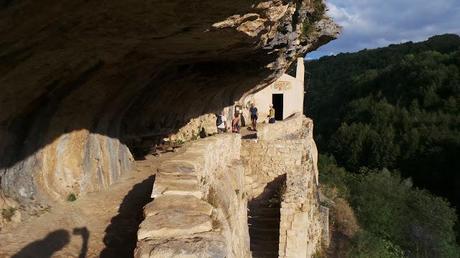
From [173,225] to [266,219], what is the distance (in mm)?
8279

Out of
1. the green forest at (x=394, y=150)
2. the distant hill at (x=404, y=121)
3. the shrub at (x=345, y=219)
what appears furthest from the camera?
the distant hill at (x=404, y=121)

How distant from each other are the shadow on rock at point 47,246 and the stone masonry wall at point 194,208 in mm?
1312

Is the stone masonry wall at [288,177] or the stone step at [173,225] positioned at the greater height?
the stone step at [173,225]

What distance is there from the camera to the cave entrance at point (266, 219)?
1242 cm

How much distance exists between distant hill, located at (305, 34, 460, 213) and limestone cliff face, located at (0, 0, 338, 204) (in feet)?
113

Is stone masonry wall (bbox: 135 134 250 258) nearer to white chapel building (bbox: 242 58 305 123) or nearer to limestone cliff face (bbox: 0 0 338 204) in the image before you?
limestone cliff face (bbox: 0 0 338 204)

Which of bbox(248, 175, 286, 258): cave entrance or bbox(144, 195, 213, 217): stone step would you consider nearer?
bbox(144, 195, 213, 217): stone step

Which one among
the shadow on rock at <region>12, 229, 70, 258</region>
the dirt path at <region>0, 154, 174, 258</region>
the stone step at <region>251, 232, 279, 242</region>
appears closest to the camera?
the shadow on rock at <region>12, 229, 70, 258</region>

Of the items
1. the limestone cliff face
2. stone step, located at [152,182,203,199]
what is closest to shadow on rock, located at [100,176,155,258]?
stone step, located at [152,182,203,199]

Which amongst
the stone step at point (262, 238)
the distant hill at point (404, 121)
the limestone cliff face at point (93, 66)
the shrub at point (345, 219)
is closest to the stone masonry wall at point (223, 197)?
the stone step at point (262, 238)

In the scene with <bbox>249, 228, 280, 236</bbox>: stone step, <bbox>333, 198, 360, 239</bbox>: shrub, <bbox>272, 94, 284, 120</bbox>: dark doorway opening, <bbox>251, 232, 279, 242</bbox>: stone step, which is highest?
<bbox>272, 94, 284, 120</bbox>: dark doorway opening

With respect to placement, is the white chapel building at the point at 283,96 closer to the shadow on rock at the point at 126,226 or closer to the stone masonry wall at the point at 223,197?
the stone masonry wall at the point at 223,197

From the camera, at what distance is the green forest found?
25609 mm

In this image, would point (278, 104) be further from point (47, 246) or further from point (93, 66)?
point (47, 246)
